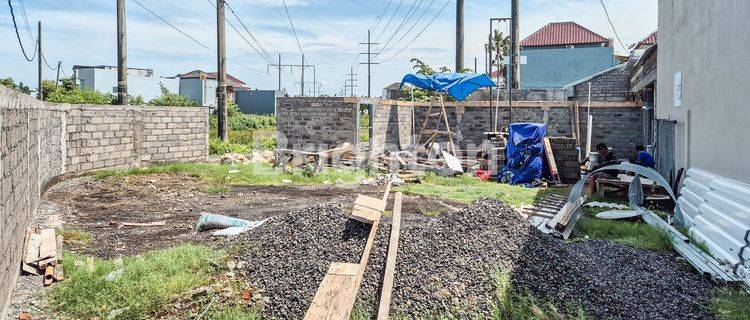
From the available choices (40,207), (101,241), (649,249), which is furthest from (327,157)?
(649,249)

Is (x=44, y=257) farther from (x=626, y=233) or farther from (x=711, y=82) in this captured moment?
(x=711, y=82)

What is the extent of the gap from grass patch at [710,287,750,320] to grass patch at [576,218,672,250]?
1.70m

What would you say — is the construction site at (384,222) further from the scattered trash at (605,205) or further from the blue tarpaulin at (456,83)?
the blue tarpaulin at (456,83)

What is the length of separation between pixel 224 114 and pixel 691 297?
1674 centimetres

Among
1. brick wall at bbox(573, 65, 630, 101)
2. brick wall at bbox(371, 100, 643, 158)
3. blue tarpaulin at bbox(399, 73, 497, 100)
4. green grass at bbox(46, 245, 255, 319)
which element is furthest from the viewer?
brick wall at bbox(573, 65, 630, 101)

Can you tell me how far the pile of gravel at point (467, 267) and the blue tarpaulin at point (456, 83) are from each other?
1032cm

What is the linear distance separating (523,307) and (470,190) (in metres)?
7.69

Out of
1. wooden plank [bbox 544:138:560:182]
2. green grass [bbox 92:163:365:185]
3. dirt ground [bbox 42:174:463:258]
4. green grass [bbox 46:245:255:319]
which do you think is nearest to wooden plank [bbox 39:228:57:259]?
green grass [bbox 46:245:255:319]

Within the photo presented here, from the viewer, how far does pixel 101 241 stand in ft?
22.8

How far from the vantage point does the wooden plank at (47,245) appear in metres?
5.55

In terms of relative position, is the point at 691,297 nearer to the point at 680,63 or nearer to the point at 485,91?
the point at 680,63

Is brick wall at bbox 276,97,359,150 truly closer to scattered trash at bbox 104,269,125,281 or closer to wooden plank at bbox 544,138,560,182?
wooden plank at bbox 544,138,560,182

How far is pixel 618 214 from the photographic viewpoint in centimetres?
869

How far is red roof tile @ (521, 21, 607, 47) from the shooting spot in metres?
41.3
